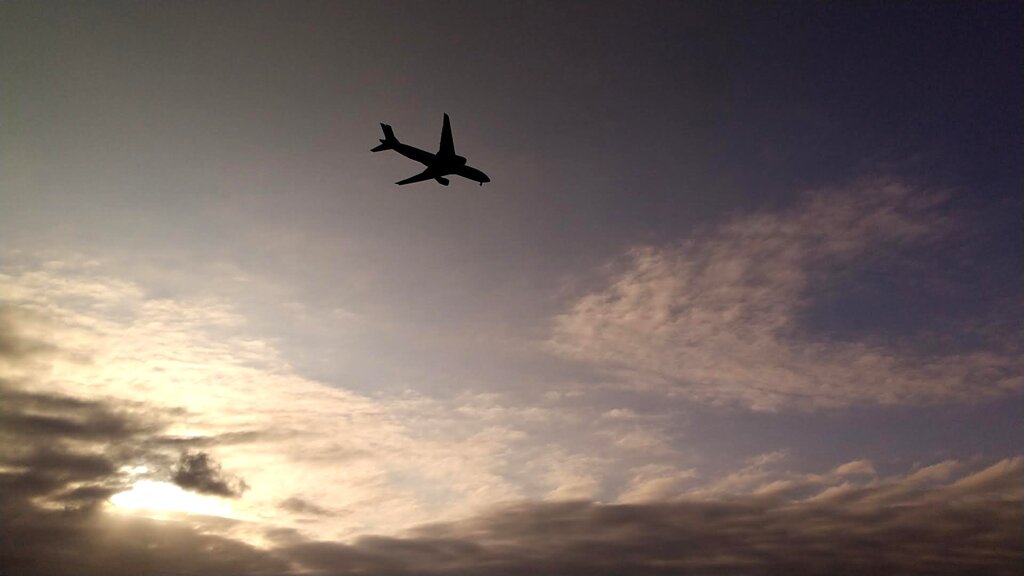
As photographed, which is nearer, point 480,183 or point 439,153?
point 439,153

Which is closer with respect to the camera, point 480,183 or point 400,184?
point 400,184

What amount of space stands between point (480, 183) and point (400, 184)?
2279 cm

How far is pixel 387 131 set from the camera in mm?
111125

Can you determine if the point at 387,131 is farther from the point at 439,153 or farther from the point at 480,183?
the point at 480,183

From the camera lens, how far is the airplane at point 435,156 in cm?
10544

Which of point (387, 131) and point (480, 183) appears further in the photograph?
point (480, 183)

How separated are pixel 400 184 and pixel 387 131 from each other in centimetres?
1358

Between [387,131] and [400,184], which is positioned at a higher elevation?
[387,131]

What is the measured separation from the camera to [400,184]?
105250mm

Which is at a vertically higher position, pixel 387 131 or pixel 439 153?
pixel 387 131

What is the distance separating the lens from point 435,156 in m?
107

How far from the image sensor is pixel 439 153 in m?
106

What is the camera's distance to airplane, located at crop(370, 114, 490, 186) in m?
105

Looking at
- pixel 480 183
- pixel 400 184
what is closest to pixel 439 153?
pixel 400 184
